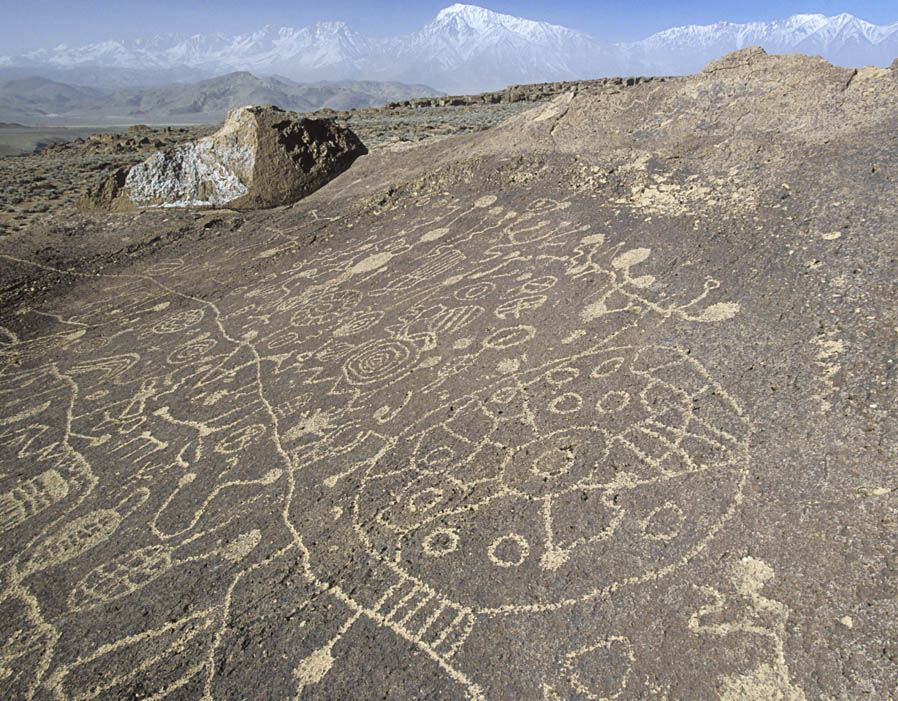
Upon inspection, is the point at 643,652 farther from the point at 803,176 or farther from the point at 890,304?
the point at 803,176

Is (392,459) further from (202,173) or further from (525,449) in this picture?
(202,173)

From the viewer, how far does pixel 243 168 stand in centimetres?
928

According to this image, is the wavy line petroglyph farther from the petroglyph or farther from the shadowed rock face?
the petroglyph

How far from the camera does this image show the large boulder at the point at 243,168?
30.0ft

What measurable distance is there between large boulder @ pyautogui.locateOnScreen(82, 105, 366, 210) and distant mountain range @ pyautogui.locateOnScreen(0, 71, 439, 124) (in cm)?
12096

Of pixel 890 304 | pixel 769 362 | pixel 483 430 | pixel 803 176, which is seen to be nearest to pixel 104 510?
pixel 483 430

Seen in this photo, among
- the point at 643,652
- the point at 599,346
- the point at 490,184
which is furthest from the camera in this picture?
the point at 490,184

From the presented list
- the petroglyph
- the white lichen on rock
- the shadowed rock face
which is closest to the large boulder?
the white lichen on rock

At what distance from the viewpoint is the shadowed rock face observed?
7.27 ft

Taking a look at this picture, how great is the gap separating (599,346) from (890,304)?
167 centimetres

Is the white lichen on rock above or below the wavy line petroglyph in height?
above

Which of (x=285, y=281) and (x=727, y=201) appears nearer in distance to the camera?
(x=727, y=201)

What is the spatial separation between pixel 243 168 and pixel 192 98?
148037 millimetres

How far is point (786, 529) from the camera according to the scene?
2363 mm
